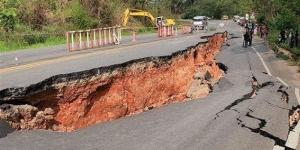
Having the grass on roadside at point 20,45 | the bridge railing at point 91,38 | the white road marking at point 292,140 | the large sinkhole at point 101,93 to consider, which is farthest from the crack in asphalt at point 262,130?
the grass on roadside at point 20,45

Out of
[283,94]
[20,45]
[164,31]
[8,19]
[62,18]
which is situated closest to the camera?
[283,94]

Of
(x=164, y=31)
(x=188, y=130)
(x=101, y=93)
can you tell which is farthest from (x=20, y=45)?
(x=188, y=130)

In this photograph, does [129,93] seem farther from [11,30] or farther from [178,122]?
[11,30]

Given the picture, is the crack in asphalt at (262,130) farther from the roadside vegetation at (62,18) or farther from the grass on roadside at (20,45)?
the grass on roadside at (20,45)

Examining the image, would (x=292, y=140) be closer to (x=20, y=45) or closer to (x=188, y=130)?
(x=188, y=130)

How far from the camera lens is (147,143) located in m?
8.49

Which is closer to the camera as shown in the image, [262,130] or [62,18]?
[262,130]

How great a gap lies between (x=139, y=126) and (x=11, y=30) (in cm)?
2794

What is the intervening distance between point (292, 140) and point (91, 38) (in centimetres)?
2328

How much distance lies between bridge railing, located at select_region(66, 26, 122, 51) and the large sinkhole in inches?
355

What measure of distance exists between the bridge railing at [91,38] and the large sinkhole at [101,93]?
29.6ft

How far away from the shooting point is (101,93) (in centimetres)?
1349

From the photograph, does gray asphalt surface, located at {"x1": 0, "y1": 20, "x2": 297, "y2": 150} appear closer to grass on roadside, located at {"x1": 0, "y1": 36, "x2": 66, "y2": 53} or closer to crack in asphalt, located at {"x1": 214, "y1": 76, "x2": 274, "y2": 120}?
crack in asphalt, located at {"x1": 214, "y1": 76, "x2": 274, "y2": 120}

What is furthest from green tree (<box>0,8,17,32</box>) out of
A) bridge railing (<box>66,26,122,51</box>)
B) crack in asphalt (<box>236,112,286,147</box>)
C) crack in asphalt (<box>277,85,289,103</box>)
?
crack in asphalt (<box>236,112,286,147</box>)
